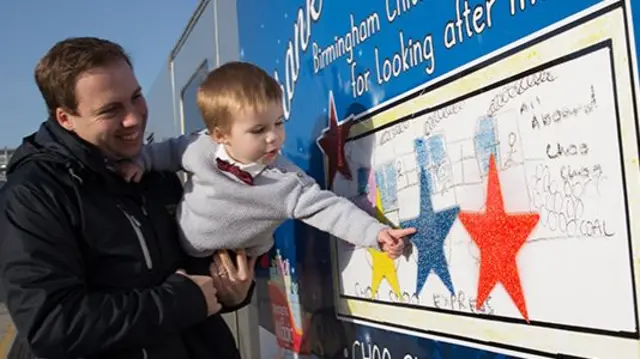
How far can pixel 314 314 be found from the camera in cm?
218

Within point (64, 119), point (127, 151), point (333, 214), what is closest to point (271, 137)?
point (333, 214)

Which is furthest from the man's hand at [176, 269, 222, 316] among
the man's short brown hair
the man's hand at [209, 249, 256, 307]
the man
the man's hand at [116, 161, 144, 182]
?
the man's short brown hair

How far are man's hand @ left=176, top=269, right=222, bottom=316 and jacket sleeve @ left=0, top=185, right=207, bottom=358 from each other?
140 millimetres

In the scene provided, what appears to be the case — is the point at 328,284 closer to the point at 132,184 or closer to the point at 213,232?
the point at 213,232

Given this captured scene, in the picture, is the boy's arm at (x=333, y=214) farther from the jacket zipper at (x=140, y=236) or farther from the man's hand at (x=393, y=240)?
the jacket zipper at (x=140, y=236)

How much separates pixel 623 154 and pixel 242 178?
1082 mm

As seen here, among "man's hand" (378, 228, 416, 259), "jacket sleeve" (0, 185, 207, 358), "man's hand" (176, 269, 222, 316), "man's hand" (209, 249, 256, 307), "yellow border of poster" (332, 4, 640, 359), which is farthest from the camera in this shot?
"man's hand" (209, 249, 256, 307)

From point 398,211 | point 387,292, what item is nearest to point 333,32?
point 398,211

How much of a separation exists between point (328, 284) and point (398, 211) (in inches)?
18.9

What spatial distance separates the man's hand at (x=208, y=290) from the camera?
5.65 feet

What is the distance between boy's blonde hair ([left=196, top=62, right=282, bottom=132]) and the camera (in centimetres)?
183

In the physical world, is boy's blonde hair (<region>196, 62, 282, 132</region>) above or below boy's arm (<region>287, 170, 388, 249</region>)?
above

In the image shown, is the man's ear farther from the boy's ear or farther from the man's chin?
the boy's ear

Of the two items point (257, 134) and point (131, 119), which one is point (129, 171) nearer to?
point (131, 119)
